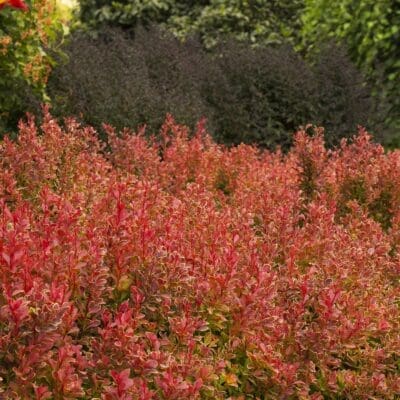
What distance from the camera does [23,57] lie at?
5.50m

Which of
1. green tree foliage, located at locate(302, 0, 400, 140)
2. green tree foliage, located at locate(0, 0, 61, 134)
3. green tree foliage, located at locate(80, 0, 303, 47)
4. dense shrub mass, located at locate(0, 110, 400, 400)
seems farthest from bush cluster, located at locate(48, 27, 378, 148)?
dense shrub mass, located at locate(0, 110, 400, 400)

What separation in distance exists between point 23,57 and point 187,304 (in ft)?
11.8

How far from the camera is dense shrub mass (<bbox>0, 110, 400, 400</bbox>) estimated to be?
6.70 feet

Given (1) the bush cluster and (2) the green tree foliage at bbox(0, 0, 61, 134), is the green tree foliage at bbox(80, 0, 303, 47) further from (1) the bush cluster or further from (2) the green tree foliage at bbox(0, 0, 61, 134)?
(2) the green tree foliage at bbox(0, 0, 61, 134)

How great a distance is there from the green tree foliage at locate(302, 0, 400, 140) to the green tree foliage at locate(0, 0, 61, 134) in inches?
136

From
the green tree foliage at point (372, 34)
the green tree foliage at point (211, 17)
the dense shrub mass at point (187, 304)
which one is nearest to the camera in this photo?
the dense shrub mass at point (187, 304)

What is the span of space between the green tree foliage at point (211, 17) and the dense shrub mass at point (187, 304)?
618 centimetres

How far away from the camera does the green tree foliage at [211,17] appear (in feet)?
30.5

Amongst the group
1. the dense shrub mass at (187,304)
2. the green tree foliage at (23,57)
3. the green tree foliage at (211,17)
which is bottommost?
the dense shrub mass at (187,304)

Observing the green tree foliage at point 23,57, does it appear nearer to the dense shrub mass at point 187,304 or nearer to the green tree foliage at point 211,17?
the dense shrub mass at point 187,304

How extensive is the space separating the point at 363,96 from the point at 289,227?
4.53m

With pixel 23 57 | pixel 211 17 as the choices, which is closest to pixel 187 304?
pixel 23 57

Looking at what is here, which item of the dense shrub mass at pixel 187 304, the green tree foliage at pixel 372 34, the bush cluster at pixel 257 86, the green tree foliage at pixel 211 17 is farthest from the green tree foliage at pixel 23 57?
the green tree foliage at pixel 372 34

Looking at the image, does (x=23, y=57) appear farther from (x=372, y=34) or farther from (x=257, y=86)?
(x=372, y=34)
